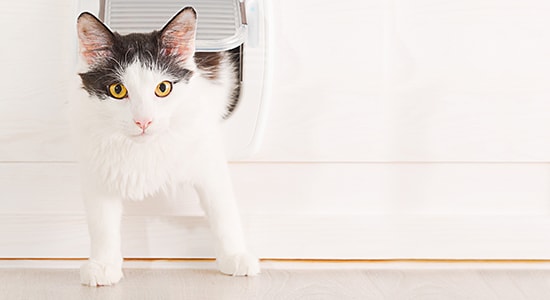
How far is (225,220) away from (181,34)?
0.40 m

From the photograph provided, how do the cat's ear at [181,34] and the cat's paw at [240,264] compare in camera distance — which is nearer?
the cat's ear at [181,34]

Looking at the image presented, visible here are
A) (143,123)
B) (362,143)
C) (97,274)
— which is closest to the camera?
(143,123)

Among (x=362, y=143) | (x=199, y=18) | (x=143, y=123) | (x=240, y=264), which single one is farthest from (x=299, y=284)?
(x=199, y=18)

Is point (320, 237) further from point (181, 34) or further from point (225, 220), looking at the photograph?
point (181, 34)

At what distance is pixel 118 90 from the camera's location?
57.2 inches

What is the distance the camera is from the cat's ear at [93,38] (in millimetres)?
1418

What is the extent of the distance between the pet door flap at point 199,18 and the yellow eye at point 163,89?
0.15m

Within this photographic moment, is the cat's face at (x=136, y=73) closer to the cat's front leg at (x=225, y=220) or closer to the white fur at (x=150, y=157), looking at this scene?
the white fur at (x=150, y=157)

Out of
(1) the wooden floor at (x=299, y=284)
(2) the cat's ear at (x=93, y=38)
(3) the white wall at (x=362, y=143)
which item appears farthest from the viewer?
(3) the white wall at (x=362, y=143)

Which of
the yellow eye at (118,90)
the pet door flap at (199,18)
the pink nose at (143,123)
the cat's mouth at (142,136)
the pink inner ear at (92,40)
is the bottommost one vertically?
the cat's mouth at (142,136)

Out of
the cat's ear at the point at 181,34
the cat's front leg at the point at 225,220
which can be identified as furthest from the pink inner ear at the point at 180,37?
the cat's front leg at the point at 225,220

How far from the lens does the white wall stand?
1.72 meters

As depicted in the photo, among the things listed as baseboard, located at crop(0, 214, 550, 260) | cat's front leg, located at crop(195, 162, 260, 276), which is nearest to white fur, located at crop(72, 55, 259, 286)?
cat's front leg, located at crop(195, 162, 260, 276)

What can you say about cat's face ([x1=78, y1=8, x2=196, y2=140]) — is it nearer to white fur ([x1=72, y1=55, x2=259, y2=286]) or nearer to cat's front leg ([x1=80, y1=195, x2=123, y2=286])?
white fur ([x1=72, y1=55, x2=259, y2=286])
